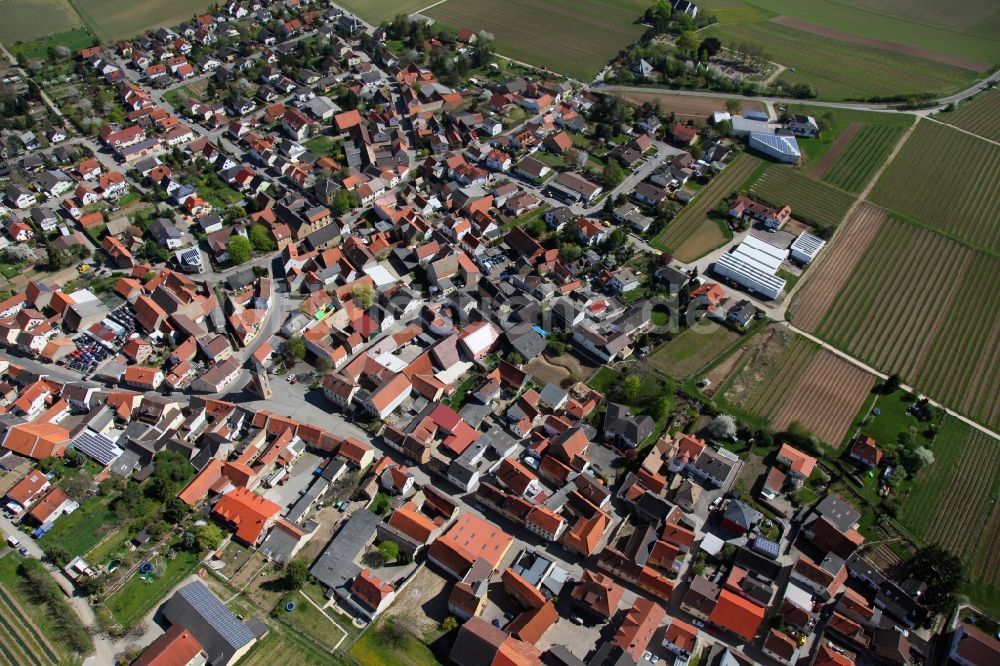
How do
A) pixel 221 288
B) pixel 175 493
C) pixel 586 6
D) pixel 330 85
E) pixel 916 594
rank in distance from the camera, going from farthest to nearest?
pixel 586 6 → pixel 330 85 → pixel 221 288 → pixel 175 493 → pixel 916 594

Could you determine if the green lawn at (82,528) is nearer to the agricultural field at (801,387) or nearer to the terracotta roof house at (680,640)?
the terracotta roof house at (680,640)

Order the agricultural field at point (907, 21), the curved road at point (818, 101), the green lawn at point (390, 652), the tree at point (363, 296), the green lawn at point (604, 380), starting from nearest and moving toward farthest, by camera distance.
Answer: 1. the green lawn at point (390, 652)
2. the green lawn at point (604, 380)
3. the tree at point (363, 296)
4. the curved road at point (818, 101)
5. the agricultural field at point (907, 21)

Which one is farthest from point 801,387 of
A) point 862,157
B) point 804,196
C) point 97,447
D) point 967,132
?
point 967,132

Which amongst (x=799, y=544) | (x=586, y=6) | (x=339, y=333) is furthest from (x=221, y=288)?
(x=586, y=6)

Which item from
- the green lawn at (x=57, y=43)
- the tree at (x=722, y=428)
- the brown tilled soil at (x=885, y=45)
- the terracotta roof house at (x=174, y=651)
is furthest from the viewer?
the brown tilled soil at (x=885, y=45)

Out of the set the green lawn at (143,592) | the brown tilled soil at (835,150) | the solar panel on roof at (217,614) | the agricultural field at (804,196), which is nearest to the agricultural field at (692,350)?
the agricultural field at (804,196)

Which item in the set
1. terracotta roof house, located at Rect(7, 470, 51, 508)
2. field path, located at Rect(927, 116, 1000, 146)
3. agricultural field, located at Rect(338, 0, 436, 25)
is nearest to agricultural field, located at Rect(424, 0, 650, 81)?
agricultural field, located at Rect(338, 0, 436, 25)

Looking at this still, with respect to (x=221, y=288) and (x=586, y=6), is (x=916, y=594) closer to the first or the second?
(x=221, y=288)
